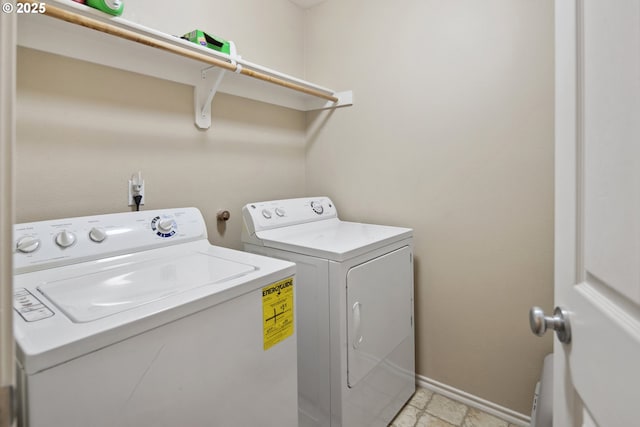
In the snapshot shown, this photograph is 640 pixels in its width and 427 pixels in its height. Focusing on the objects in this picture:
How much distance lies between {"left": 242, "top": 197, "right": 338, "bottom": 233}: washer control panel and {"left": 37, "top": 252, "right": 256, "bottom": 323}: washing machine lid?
0.47 metres

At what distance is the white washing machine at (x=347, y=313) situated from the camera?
4.64ft

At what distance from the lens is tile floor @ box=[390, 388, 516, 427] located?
174 centimetres

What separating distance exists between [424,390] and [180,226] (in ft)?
5.66

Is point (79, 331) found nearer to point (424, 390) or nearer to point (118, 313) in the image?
point (118, 313)

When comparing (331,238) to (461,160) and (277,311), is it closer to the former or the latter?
(277,311)

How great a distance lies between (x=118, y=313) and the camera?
773 mm

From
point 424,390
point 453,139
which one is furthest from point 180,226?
point 424,390

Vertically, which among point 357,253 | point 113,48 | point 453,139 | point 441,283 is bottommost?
point 441,283

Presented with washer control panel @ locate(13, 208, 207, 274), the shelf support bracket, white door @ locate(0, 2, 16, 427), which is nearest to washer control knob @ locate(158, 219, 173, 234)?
washer control panel @ locate(13, 208, 207, 274)

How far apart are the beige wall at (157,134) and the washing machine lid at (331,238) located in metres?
0.38

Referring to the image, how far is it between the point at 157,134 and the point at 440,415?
2.10m

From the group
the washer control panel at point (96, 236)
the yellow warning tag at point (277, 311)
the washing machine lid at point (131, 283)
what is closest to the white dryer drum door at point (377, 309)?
the yellow warning tag at point (277, 311)

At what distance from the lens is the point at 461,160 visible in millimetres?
1825

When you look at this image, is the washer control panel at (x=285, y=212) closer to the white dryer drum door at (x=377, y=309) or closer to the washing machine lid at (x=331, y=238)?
the washing machine lid at (x=331, y=238)
